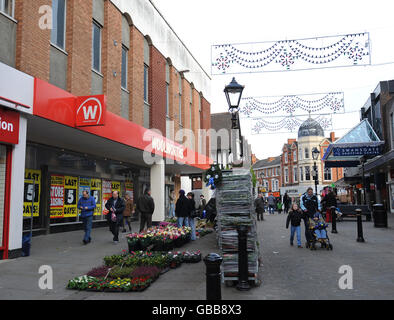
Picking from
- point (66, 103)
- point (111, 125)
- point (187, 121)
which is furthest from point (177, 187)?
point (66, 103)

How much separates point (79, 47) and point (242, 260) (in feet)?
30.9

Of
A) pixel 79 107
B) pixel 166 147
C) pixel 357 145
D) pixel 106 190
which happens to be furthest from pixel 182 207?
pixel 357 145

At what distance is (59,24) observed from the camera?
11.0m

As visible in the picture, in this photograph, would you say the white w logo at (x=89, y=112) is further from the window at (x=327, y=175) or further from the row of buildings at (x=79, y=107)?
the window at (x=327, y=175)

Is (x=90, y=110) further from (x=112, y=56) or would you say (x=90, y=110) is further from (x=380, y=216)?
(x=380, y=216)

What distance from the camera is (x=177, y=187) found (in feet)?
86.4

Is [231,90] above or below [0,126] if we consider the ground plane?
above

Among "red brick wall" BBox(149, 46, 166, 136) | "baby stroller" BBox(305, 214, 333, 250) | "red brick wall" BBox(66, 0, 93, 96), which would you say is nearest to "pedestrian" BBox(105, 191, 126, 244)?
"red brick wall" BBox(66, 0, 93, 96)

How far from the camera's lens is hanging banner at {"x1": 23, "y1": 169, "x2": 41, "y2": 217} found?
11.2 m

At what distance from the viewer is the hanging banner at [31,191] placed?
1120cm

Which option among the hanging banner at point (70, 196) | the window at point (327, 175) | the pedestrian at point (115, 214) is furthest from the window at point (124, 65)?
the window at point (327, 175)

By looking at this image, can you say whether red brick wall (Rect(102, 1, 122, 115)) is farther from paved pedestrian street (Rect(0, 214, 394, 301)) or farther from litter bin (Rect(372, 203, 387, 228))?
litter bin (Rect(372, 203, 387, 228))
